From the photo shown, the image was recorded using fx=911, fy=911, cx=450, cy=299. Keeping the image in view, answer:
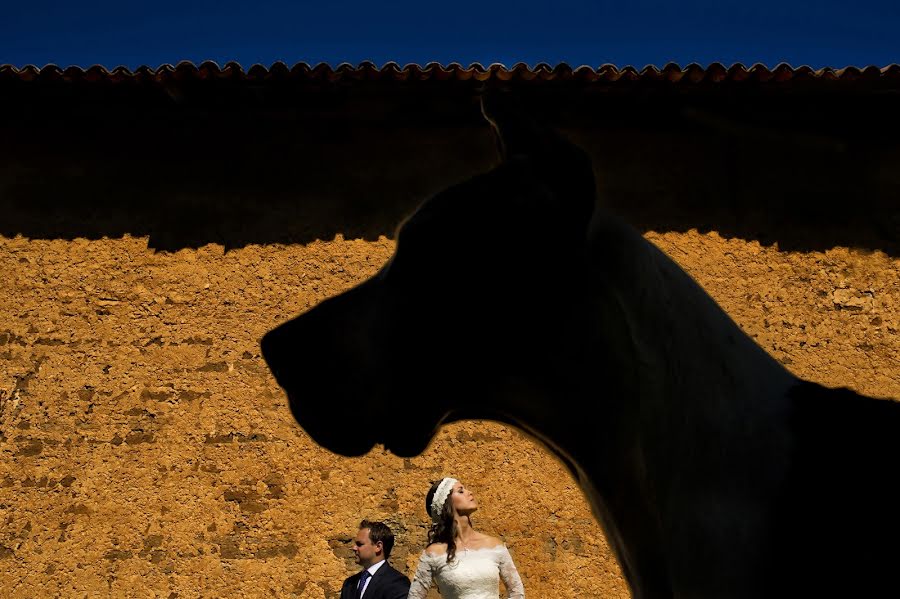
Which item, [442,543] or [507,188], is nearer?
[507,188]

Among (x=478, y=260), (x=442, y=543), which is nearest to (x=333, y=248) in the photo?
(x=442, y=543)

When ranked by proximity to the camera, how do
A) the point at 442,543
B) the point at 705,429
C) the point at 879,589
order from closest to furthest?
1. the point at 879,589
2. the point at 705,429
3. the point at 442,543

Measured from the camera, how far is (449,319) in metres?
1.37

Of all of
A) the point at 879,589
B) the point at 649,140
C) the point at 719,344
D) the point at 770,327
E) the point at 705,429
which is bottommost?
the point at 879,589

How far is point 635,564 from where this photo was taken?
1330 mm

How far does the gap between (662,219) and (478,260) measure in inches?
243

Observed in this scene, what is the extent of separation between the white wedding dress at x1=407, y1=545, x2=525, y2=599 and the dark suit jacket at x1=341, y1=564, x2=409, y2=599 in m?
0.19

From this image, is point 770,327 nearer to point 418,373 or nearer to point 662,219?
point 662,219

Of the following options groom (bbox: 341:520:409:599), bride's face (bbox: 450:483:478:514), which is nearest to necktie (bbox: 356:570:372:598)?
groom (bbox: 341:520:409:599)

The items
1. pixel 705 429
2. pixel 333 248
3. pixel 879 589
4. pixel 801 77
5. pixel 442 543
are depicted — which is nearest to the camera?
pixel 879 589

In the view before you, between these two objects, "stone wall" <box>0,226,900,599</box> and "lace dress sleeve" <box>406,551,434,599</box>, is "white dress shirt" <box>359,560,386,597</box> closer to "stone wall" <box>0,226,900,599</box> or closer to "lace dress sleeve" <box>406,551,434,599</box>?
"lace dress sleeve" <box>406,551,434,599</box>

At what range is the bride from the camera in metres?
4.07

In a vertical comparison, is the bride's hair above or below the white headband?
below

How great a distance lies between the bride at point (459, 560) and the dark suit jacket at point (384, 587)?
186 millimetres
